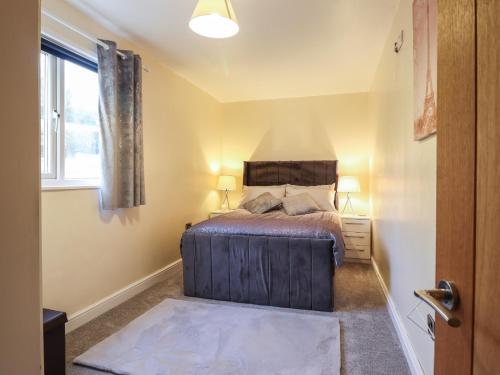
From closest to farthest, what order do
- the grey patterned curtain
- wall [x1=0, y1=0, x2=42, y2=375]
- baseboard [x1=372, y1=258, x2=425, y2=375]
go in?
wall [x1=0, y1=0, x2=42, y2=375] < baseboard [x1=372, y1=258, x2=425, y2=375] < the grey patterned curtain

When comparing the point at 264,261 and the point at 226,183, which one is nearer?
the point at 264,261

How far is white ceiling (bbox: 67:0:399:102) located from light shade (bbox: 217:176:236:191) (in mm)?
1386

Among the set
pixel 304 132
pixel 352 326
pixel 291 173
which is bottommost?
pixel 352 326

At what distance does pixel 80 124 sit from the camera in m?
2.35

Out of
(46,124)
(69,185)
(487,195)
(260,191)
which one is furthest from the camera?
(260,191)

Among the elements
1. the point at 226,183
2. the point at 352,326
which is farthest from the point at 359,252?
the point at 226,183

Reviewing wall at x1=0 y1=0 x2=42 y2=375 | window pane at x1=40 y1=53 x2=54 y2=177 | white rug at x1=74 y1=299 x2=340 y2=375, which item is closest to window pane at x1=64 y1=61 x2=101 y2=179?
window pane at x1=40 y1=53 x2=54 y2=177

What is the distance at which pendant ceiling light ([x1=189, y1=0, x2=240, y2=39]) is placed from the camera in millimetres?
1633

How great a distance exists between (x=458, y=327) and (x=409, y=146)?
4.78ft

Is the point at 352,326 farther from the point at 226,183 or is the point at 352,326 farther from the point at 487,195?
the point at 226,183

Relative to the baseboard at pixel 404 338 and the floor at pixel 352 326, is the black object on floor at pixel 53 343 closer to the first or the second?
the floor at pixel 352 326

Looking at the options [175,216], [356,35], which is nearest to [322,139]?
[356,35]

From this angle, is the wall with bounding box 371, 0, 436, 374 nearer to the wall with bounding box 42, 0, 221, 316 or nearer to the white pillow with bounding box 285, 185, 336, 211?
the white pillow with bounding box 285, 185, 336, 211

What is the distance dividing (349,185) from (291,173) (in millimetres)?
902
